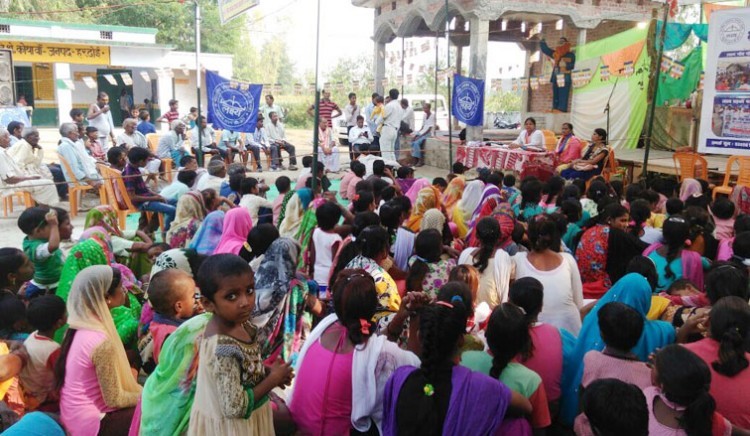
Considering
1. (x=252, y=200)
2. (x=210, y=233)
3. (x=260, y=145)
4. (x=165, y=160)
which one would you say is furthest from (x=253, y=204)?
(x=260, y=145)

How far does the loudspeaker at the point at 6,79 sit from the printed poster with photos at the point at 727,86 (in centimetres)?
1861

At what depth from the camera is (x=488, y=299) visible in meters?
3.72

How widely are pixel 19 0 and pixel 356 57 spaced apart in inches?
891

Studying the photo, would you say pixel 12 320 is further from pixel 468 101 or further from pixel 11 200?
pixel 468 101

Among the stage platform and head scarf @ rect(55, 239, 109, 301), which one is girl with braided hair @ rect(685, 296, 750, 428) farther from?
the stage platform

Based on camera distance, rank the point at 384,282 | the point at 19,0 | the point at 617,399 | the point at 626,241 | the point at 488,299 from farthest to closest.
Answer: the point at 19,0
the point at 626,241
the point at 488,299
the point at 384,282
the point at 617,399

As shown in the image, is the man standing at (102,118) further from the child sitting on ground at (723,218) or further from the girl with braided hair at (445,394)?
the girl with braided hair at (445,394)

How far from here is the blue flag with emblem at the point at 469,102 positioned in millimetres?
10539

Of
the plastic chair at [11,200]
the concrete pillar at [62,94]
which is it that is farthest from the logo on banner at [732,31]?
the concrete pillar at [62,94]

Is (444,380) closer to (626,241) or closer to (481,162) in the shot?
(626,241)

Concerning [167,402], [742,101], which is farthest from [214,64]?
[167,402]

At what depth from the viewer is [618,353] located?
2.55 m

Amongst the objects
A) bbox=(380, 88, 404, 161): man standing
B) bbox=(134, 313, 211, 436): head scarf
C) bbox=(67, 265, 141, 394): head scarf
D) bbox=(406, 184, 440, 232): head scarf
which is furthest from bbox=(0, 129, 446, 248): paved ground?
bbox=(134, 313, 211, 436): head scarf

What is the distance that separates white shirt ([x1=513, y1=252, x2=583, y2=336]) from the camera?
3.54 metres
